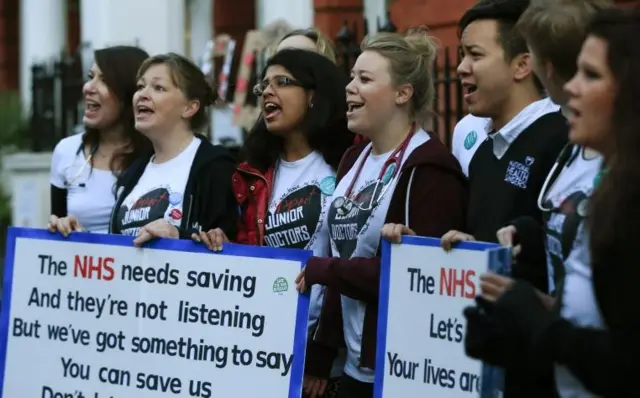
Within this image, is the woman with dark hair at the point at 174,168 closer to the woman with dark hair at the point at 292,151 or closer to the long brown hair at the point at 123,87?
the woman with dark hair at the point at 292,151

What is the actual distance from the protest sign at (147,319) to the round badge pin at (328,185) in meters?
0.41

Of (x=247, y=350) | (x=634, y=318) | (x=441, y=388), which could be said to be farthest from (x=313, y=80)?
(x=634, y=318)

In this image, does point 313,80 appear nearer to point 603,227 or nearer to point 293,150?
point 293,150

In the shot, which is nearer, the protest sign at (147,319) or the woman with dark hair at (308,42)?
the protest sign at (147,319)

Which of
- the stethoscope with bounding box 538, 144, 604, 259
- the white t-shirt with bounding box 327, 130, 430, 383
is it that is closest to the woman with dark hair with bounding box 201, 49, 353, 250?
the white t-shirt with bounding box 327, 130, 430, 383

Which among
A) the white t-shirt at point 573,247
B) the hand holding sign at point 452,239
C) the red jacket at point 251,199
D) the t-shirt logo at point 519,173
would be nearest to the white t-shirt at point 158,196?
the red jacket at point 251,199

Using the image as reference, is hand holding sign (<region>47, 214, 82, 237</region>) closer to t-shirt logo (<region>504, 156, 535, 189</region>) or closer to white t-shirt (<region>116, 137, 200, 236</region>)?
white t-shirt (<region>116, 137, 200, 236</region>)

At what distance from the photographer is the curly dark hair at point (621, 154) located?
2768 millimetres

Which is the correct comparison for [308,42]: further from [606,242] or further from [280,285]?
[606,242]

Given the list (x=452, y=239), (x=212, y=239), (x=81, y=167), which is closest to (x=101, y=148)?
(x=81, y=167)

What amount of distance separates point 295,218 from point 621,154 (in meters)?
2.34

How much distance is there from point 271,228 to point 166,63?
89 centimetres

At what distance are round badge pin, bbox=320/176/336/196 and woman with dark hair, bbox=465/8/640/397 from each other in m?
2.10

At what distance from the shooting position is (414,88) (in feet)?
15.9
